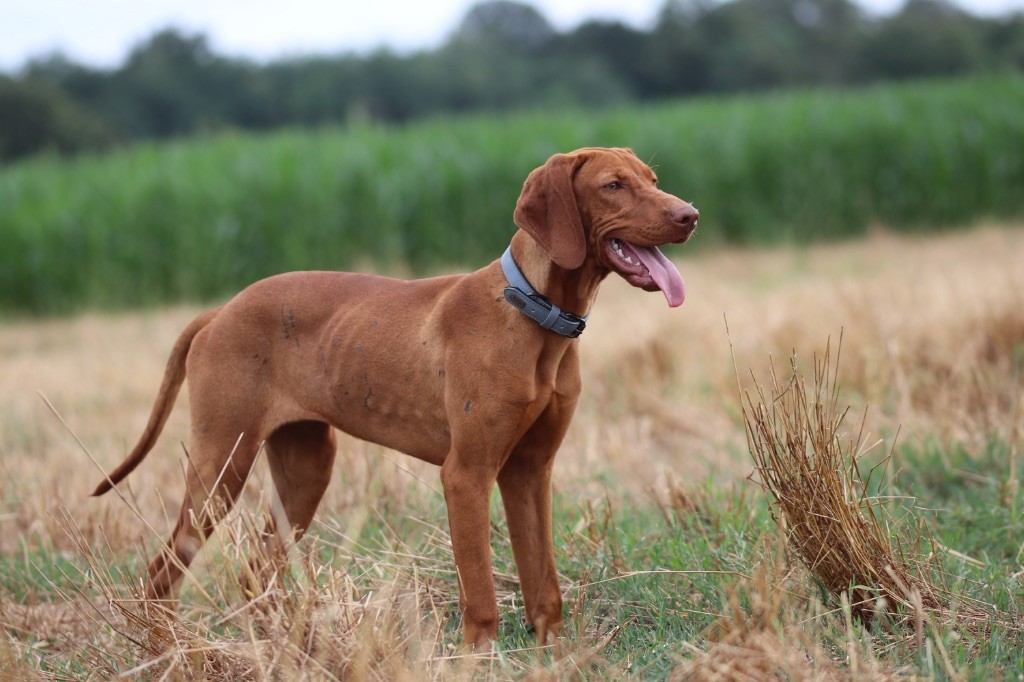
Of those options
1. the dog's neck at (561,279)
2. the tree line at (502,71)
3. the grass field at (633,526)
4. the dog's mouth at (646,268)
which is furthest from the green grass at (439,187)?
the tree line at (502,71)

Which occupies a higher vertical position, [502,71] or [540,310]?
[502,71]

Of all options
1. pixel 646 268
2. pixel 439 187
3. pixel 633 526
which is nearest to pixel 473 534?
pixel 646 268

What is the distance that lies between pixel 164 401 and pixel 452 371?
1307mm

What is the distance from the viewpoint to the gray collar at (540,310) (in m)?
3.30

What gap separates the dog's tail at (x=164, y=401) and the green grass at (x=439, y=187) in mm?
9305

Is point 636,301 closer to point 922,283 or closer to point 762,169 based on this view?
point 922,283

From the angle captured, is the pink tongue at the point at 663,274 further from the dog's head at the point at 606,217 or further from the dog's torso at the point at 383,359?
the dog's torso at the point at 383,359

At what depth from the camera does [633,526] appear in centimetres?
453

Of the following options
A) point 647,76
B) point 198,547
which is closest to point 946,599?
point 198,547

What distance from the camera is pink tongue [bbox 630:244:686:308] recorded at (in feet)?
10.3

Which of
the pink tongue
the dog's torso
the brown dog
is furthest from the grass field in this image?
the pink tongue

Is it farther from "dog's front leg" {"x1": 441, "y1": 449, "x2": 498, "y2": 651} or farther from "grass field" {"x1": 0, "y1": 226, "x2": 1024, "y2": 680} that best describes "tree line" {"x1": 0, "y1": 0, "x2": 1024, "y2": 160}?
"dog's front leg" {"x1": 441, "y1": 449, "x2": 498, "y2": 651}

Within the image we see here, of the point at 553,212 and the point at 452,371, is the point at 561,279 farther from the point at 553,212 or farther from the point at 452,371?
the point at 452,371

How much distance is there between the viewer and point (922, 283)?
848 cm
